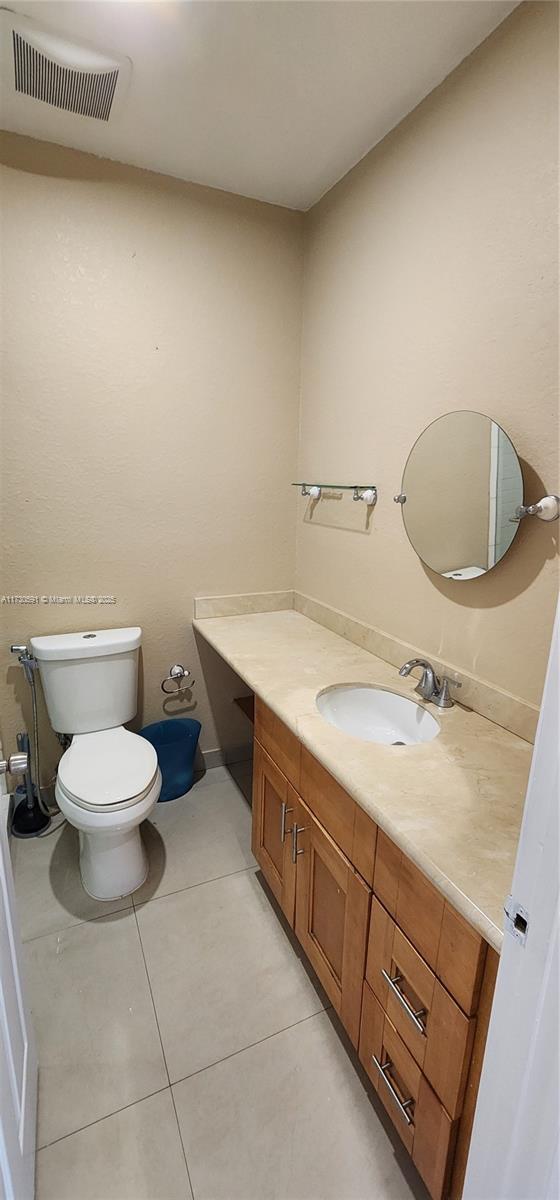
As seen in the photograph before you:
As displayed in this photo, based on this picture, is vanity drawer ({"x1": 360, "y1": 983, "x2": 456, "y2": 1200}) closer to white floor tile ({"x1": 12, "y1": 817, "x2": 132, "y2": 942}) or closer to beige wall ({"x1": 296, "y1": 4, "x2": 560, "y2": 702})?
beige wall ({"x1": 296, "y1": 4, "x2": 560, "y2": 702})

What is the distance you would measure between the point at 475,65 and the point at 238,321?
42.2 inches

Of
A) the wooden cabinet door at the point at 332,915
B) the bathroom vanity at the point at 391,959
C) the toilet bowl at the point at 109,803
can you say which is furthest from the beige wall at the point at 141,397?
the wooden cabinet door at the point at 332,915

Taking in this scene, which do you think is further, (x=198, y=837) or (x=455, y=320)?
(x=198, y=837)

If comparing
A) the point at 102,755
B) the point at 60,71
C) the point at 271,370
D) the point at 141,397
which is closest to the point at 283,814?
the point at 102,755

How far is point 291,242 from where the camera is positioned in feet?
6.78

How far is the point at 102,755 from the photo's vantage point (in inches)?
68.3

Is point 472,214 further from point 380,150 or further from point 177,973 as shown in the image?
point 177,973

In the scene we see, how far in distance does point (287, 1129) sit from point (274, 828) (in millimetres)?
655

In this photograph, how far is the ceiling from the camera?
116 centimetres

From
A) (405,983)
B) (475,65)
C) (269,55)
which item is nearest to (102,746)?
(405,983)

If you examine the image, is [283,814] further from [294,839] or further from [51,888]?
[51,888]

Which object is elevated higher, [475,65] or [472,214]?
[475,65]

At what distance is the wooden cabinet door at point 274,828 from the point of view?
142 centimetres

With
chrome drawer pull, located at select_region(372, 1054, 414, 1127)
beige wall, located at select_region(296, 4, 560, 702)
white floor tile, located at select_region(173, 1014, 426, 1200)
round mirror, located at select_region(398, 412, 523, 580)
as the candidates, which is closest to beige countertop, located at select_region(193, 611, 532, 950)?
beige wall, located at select_region(296, 4, 560, 702)
